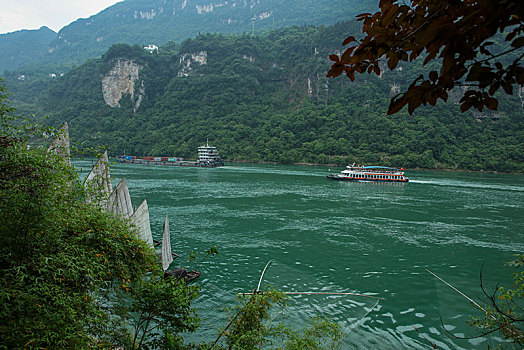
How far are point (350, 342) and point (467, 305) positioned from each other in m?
4.51

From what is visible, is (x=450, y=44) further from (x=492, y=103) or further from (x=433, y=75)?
(x=492, y=103)

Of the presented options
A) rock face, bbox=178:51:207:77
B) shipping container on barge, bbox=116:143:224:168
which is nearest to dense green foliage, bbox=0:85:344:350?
shipping container on barge, bbox=116:143:224:168

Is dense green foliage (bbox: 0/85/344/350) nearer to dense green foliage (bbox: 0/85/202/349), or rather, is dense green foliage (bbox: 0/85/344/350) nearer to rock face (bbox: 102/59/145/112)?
dense green foliage (bbox: 0/85/202/349)

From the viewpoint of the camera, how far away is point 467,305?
880 cm

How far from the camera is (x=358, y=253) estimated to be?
524 inches

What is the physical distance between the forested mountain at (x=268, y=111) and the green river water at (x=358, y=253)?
43.7 m

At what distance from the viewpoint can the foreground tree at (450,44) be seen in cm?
116

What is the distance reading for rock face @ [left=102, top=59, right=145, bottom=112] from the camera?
114375mm

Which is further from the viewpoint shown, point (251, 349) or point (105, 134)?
point (105, 134)

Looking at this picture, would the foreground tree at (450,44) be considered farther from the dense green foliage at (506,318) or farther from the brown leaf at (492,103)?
the dense green foliage at (506,318)

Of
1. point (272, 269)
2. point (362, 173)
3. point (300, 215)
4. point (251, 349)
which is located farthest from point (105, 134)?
point (251, 349)

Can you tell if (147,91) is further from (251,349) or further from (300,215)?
(251,349)

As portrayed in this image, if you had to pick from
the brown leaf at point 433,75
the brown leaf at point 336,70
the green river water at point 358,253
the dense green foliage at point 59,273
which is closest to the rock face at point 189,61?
the green river water at point 358,253

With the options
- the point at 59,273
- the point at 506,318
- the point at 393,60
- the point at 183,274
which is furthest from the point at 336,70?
the point at 183,274
